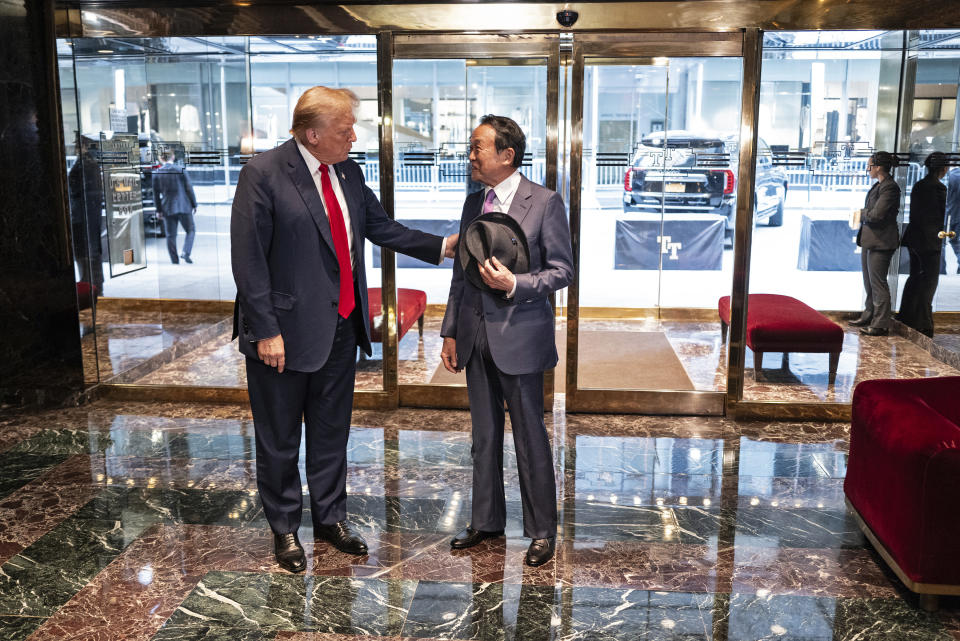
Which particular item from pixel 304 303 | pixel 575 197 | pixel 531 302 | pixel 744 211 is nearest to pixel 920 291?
pixel 744 211

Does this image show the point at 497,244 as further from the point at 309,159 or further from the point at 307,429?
the point at 307,429

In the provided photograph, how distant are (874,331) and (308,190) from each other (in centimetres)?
345

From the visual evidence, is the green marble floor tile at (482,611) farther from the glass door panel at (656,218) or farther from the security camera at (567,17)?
the security camera at (567,17)

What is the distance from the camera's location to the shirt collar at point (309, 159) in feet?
10.2

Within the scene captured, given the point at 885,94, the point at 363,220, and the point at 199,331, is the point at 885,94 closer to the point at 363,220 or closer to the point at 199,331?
the point at 363,220

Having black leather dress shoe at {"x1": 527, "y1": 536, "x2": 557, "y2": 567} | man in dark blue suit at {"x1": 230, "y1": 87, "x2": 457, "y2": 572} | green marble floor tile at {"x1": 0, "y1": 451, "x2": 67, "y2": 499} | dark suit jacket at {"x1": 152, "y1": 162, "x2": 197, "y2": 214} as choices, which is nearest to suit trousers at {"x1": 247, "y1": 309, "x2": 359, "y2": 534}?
man in dark blue suit at {"x1": 230, "y1": 87, "x2": 457, "y2": 572}

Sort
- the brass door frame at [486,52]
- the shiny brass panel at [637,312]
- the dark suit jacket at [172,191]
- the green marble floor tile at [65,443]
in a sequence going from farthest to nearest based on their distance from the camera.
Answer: the dark suit jacket at [172,191]
the shiny brass panel at [637,312]
the brass door frame at [486,52]
the green marble floor tile at [65,443]

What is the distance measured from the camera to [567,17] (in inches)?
182

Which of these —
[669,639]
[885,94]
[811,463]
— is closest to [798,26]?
[885,94]

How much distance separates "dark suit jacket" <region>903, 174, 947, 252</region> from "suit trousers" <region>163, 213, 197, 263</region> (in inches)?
165

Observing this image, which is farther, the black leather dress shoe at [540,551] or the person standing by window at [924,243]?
the person standing by window at [924,243]

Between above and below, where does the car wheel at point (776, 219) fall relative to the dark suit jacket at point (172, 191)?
below

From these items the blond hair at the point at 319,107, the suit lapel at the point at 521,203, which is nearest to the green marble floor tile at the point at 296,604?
the suit lapel at the point at 521,203

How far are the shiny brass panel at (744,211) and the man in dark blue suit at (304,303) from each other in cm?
232
